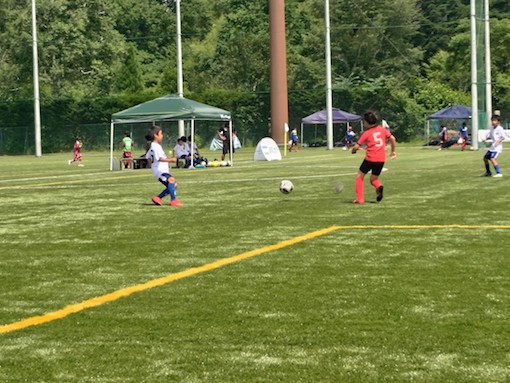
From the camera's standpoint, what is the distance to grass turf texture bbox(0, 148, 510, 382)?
6645mm

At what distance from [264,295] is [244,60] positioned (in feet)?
274

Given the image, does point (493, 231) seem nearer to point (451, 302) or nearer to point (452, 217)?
point (452, 217)

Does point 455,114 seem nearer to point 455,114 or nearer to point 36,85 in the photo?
point 455,114

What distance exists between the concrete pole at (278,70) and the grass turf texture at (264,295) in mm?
55675

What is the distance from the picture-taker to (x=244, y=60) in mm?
91875

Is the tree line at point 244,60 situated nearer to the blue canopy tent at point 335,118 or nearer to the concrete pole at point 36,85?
the blue canopy tent at point 335,118

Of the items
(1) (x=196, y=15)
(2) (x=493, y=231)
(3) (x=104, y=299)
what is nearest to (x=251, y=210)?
(2) (x=493, y=231)

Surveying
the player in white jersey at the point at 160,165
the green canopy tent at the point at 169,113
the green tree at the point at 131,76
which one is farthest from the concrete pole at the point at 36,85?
the player in white jersey at the point at 160,165

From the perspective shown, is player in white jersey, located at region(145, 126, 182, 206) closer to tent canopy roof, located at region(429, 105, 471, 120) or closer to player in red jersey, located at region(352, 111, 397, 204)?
player in red jersey, located at region(352, 111, 397, 204)

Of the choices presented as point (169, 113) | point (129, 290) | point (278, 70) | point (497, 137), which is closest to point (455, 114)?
point (278, 70)

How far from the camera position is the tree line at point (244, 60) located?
80.9 m

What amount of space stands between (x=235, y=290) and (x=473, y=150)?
4848cm

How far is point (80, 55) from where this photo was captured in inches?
3278

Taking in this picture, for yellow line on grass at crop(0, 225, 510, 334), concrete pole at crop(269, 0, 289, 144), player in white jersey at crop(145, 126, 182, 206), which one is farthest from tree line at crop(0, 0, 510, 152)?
yellow line on grass at crop(0, 225, 510, 334)
